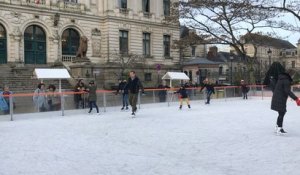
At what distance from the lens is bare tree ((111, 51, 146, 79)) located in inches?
1719

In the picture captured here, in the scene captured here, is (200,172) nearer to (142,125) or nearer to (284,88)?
(284,88)

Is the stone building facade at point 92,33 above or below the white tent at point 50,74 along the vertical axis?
above

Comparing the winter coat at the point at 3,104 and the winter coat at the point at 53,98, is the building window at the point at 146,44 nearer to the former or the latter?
the winter coat at the point at 53,98

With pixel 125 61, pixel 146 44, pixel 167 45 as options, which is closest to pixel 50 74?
pixel 125 61

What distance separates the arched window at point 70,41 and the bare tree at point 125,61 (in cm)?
418

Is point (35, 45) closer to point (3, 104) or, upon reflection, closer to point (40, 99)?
point (40, 99)

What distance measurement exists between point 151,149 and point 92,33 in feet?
120

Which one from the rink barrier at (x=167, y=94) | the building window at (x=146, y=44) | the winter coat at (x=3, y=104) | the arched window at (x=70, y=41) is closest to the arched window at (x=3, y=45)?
the arched window at (x=70, y=41)

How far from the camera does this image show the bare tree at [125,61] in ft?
143

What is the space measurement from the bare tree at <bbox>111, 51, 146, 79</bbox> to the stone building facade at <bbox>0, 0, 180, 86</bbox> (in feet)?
0.67

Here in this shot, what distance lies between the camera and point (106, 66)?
4306 centimetres

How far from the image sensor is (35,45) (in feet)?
131

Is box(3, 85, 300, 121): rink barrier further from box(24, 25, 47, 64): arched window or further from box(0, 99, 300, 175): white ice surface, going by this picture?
box(24, 25, 47, 64): arched window

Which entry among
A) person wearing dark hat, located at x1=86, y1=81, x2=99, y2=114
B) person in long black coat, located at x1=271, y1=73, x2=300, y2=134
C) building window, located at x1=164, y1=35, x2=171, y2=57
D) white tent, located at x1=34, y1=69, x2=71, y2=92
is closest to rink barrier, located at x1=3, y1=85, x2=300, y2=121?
person wearing dark hat, located at x1=86, y1=81, x2=99, y2=114
